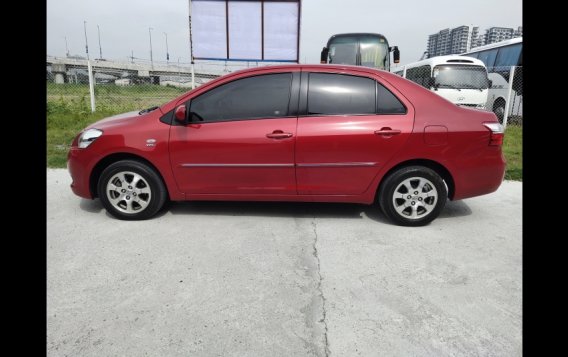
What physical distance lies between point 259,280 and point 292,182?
4.14 ft

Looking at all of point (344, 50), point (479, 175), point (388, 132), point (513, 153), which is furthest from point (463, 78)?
point (388, 132)

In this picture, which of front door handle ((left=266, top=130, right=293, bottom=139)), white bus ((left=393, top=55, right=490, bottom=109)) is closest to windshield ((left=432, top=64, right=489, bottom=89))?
white bus ((left=393, top=55, right=490, bottom=109))

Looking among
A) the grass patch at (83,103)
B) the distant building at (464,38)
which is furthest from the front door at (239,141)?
the distant building at (464,38)

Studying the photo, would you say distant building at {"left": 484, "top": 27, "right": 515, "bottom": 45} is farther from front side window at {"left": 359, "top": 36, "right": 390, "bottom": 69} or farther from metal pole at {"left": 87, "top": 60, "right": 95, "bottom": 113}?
metal pole at {"left": 87, "top": 60, "right": 95, "bottom": 113}

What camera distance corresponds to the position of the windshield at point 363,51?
12.0 metres

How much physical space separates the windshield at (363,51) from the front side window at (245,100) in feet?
29.0

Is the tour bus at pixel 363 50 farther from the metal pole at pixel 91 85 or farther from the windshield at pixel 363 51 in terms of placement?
the metal pole at pixel 91 85

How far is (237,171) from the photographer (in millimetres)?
3738

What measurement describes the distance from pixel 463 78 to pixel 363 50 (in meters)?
3.36

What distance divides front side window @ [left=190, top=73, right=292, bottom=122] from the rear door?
0.79ft

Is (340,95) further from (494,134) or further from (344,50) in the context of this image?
(344,50)

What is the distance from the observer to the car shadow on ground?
4145 mm
